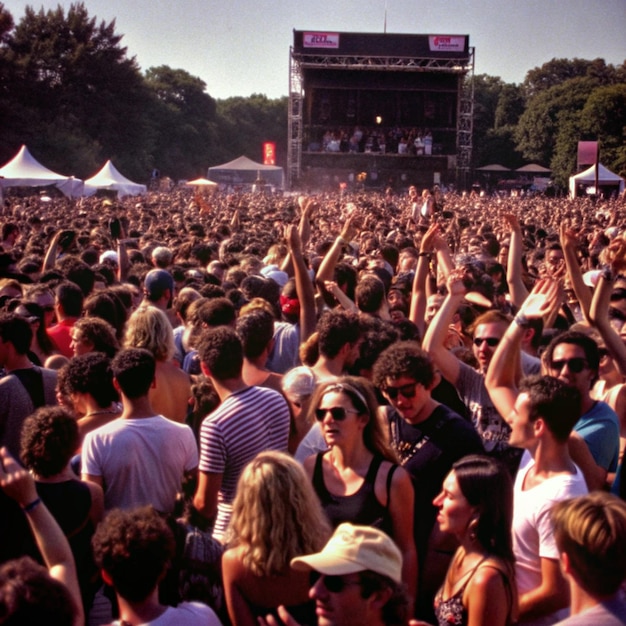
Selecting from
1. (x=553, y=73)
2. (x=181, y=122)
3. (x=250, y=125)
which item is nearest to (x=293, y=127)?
(x=181, y=122)

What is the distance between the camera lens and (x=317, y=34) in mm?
41688

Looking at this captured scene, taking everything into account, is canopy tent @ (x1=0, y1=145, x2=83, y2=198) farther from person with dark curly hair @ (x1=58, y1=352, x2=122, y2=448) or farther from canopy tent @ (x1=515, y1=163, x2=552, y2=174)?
canopy tent @ (x1=515, y1=163, x2=552, y2=174)

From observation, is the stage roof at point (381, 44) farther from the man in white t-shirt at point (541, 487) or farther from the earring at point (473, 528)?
the earring at point (473, 528)

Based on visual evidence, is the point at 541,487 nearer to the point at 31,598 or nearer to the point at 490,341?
the point at 490,341

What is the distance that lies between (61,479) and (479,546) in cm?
147

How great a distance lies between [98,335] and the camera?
16.0 feet

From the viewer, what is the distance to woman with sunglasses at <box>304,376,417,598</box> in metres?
3.46

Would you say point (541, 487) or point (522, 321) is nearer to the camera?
point (541, 487)

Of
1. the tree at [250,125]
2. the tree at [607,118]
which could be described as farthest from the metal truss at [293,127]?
the tree at [250,125]

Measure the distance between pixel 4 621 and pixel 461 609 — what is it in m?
1.52

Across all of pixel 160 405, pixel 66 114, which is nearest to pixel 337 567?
pixel 160 405

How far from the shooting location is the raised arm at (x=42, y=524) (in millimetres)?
2756

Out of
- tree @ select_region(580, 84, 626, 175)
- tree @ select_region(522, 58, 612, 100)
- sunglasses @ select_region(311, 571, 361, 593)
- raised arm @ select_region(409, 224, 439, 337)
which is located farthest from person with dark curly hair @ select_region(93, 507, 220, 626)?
tree @ select_region(522, 58, 612, 100)

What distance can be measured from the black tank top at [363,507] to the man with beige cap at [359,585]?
79cm
